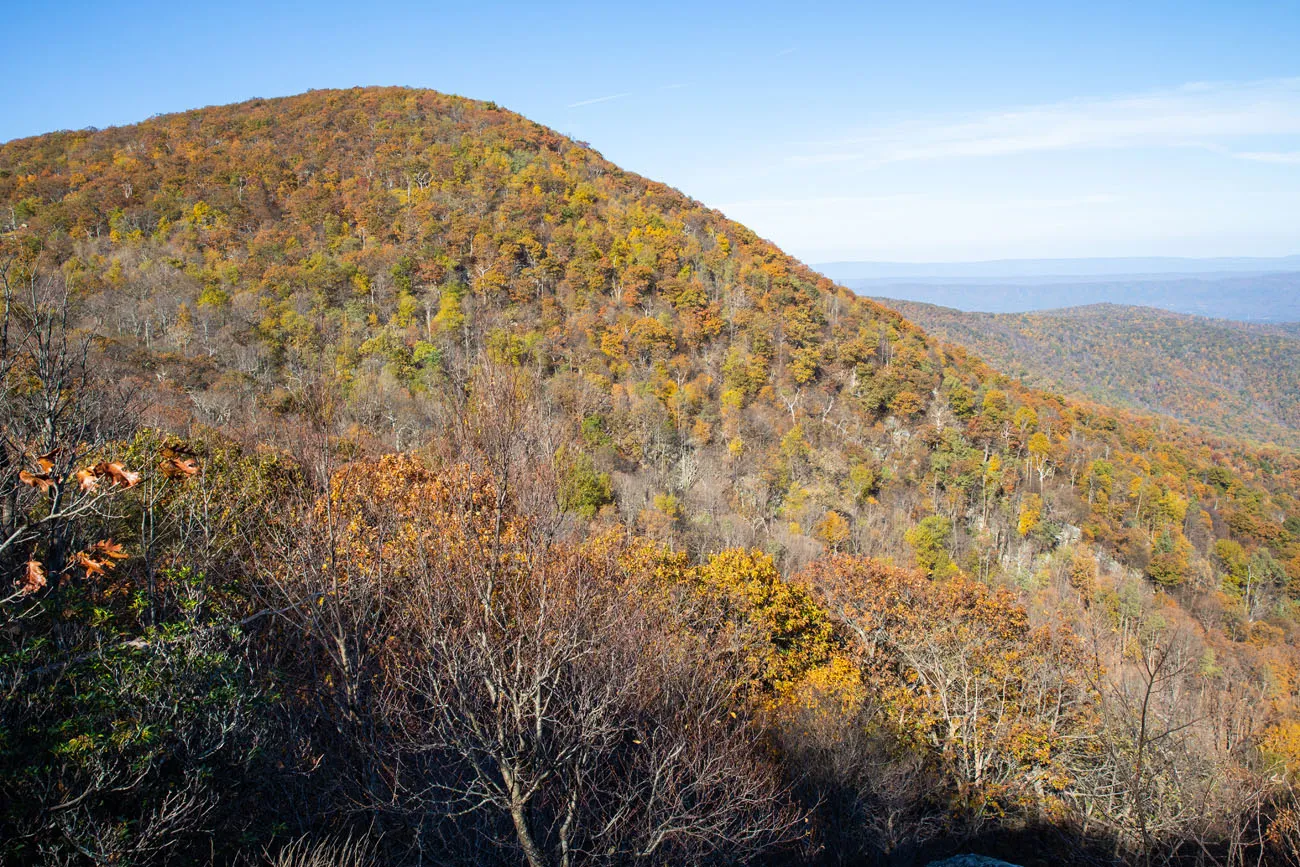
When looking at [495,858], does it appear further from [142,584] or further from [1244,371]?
[1244,371]

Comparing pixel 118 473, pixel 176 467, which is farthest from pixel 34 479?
pixel 176 467

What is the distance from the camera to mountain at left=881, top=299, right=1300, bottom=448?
117 m

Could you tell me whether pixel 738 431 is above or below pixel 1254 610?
above

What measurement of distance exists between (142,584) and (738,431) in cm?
3141

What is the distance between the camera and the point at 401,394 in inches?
→ 1163

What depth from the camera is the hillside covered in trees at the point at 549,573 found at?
6039 mm

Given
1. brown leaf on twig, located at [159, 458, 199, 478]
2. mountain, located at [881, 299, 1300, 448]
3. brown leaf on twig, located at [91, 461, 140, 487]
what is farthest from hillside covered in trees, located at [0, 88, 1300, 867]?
mountain, located at [881, 299, 1300, 448]

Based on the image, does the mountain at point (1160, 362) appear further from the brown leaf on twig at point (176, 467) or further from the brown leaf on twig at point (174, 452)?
the brown leaf on twig at point (176, 467)

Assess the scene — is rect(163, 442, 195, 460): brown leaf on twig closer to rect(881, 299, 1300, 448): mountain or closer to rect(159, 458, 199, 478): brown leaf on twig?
rect(159, 458, 199, 478): brown leaf on twig

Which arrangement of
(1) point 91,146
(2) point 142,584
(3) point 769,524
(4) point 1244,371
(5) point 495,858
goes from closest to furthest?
(5) point 495,858 → (2) point 142,584 → (3) point 769,524 → (1) point 91,146 → (4) point 1244,371

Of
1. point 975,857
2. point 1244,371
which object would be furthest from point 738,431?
point 1244,371

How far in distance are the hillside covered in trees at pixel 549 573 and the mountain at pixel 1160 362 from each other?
250 feet

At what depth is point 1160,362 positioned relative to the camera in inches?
5379

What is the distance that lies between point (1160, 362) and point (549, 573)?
169 meters
